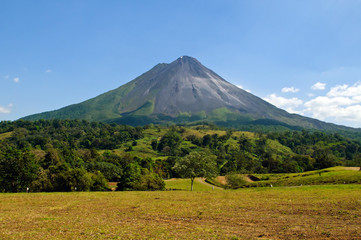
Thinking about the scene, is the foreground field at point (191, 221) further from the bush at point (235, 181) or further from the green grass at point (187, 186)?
the bush at point (235, 181)

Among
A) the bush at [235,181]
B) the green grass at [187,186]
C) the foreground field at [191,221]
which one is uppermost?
the foreground field at [191,221]

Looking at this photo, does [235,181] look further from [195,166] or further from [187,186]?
[195,166]

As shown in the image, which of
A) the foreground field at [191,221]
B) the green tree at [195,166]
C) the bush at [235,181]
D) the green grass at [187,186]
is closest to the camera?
the foreground field at [191,221]

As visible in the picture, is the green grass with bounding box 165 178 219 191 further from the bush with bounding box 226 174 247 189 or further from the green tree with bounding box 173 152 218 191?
the green tree with bounding box 173 152 218 191

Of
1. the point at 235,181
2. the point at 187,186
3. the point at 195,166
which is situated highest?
the point at 195,166

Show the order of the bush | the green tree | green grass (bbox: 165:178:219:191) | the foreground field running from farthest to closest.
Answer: green grass (bbox: 165:178:219:191), the bush, the green tree, the foreground field

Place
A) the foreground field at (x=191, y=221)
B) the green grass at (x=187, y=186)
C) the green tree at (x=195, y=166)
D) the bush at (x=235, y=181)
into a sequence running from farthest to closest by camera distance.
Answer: the green grass at (x=187, y=186) < the bush at (x=235, y=181) < the green tree at (x=195, y=166) < the foreground field at (x=191, y=221)

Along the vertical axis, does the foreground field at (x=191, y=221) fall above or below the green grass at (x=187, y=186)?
above

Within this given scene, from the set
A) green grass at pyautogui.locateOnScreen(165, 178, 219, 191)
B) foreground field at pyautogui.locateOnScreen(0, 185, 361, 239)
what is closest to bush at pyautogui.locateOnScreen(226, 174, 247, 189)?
green grass at pyautogui.locateOnScreen(165, 178, 219, 191)

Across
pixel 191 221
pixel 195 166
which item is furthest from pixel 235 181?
pixel 191 221

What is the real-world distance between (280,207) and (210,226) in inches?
440

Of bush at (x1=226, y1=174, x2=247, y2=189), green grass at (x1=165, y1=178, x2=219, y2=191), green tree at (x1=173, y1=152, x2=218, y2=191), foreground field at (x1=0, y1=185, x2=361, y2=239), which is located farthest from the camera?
green grass at (x1=165, y1=178, x2=219, y2=191)

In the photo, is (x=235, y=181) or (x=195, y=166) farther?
(x=235, y=181)

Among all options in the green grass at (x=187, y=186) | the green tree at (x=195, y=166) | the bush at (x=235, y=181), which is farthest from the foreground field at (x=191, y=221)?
the bush at (x=235, y=181)
